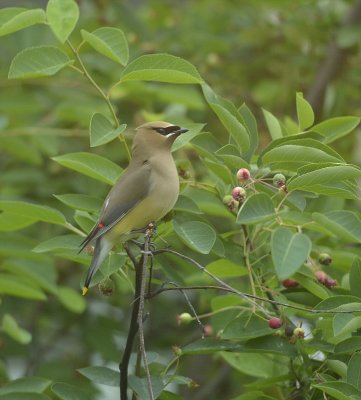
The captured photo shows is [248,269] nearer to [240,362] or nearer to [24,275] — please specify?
[240,362]

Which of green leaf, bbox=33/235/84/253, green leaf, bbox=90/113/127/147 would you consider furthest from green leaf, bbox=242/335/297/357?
green leaf, bbox=90/113/127/147

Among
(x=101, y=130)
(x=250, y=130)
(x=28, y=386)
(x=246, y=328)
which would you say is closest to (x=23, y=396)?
(x=28, y=386)

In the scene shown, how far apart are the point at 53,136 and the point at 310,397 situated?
93.4 inches

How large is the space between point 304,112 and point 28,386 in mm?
1098

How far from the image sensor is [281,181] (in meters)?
2.59

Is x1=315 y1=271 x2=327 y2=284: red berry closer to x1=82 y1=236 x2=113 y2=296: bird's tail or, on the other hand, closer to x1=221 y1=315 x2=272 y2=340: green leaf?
x1=221 y1=315 x2=272 y2=340: green leaf

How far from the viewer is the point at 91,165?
9.30 feet

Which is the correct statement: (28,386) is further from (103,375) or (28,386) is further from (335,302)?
(335,302)

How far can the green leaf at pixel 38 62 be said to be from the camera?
261cm

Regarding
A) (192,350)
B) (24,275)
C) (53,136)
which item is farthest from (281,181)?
(53,136)

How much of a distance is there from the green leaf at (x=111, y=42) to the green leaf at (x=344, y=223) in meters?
0.67

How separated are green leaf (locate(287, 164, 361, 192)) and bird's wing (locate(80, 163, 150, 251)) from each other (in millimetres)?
553

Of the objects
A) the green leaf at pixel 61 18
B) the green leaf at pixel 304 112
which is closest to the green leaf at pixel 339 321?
the green leaf at pixel 304 112

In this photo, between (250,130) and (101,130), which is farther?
(250,130)
